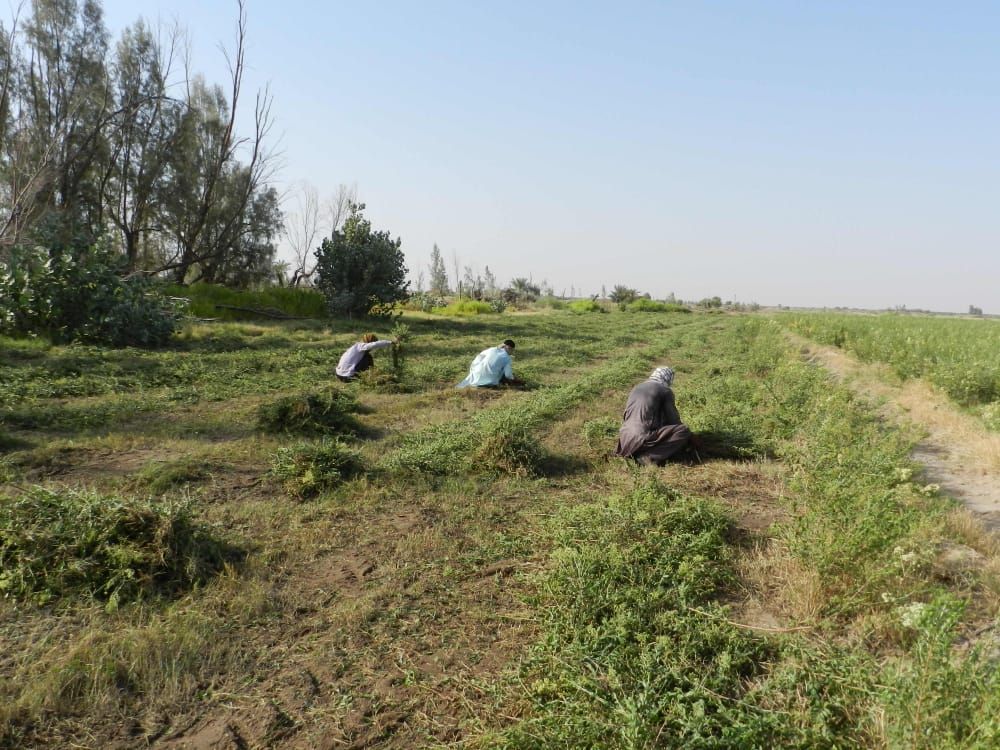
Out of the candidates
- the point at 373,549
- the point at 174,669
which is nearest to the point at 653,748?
the point at 174,669

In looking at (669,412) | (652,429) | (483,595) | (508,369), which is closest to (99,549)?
(483,595)

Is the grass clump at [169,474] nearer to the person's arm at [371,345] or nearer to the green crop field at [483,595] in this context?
the green crop field at [483,595]

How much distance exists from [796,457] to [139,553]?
5.58 metres

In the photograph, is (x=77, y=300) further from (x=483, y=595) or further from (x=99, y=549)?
(x=483, y=595)

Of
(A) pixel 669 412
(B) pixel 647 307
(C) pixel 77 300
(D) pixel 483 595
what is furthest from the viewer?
(B) pixel 647 307

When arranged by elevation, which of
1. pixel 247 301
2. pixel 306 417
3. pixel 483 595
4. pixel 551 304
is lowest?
pixel 483 595

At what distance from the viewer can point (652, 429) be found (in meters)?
6.14

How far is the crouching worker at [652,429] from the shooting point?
6012mm

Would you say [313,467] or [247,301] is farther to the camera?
[247,301]

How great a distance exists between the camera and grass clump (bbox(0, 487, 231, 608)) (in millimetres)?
3266

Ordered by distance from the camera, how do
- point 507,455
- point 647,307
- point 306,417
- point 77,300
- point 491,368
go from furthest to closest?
1. point 647,307
2. point 77,300
3. point 491,368
4. point 306,417
5. point 507,455

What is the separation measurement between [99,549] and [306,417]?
343 centimetres

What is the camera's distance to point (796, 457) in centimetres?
593

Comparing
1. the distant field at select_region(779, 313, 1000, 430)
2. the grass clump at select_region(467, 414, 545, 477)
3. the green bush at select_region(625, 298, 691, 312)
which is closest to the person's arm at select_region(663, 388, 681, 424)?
Result: the grass clump at select_region(467, 414, 545, 477)
